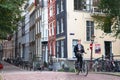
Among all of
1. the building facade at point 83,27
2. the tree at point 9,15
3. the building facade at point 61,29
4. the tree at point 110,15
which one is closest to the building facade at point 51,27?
the building facade at point 61,29

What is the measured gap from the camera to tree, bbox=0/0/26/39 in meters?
36.9

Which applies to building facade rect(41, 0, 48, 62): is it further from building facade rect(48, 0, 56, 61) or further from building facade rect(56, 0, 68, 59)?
building facade rect(56, 0, 68, 59)

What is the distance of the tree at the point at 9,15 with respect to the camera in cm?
3693

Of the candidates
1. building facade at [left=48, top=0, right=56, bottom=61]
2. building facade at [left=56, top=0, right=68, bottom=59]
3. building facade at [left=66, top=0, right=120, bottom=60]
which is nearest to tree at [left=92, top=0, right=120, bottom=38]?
building facade at [left=66, top=0, right=120, bottom=60]

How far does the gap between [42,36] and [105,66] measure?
26.9 meters

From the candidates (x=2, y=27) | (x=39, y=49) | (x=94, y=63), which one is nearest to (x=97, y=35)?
(x=94, y=63)

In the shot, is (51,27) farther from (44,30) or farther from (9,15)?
(9,15)

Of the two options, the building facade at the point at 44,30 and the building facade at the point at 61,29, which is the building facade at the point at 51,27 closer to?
the building facade at the point at 61,29

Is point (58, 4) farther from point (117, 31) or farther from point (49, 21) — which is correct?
point (117, 31)

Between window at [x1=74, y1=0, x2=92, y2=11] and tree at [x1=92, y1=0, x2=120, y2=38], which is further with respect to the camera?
window at [x1=74, y1=0, x2=92, y2=11]

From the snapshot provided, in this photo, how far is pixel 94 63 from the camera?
41.2 metres

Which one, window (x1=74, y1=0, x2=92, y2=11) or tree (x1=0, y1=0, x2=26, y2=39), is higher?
window (x1=74, y1=0, x2=92, y2=11)

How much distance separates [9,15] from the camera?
38938mm

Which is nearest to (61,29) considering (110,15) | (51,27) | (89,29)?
(89,29)
